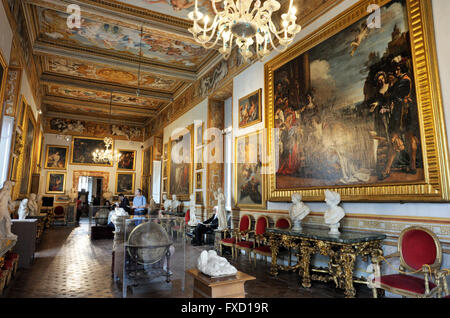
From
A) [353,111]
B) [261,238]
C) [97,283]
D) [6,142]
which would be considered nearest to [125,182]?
[6,142]

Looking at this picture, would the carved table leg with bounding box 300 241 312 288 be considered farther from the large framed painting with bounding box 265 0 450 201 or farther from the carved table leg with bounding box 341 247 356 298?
the large framed painting with bounding box 265 0 450 201

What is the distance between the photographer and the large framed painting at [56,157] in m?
18.3

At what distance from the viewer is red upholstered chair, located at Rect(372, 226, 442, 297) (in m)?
3.37

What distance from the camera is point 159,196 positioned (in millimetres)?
17109

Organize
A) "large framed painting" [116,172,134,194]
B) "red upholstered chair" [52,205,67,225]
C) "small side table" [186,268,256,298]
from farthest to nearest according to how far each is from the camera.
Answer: "large framed painting" [116,172,134,194] < "red upholstered chair" [52,205,67,225] < "small side table" [186,268,256,298]

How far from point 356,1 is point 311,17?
117 centimetres

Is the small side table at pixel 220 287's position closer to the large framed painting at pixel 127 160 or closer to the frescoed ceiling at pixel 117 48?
the frescoed ceiling at pixel 117 48

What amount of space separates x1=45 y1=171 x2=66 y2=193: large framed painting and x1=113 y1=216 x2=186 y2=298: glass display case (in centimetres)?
1654

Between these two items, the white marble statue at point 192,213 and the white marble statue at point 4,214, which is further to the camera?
the white marble statue at point 192,213

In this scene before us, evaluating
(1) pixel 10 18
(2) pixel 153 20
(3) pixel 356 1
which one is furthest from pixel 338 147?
(1) pixel 10 18

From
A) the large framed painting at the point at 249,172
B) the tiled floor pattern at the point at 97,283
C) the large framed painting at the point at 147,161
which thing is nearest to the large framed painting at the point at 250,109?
the large framed painting at the point at 249,172

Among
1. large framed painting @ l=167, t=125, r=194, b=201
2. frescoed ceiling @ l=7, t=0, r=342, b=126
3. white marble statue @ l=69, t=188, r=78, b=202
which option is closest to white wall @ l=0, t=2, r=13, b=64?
frescoed ceiling @ l=7, t=0, r=342, b=126

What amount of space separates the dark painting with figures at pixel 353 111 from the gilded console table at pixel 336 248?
1.00m

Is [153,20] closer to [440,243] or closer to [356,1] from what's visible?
[356,1]
